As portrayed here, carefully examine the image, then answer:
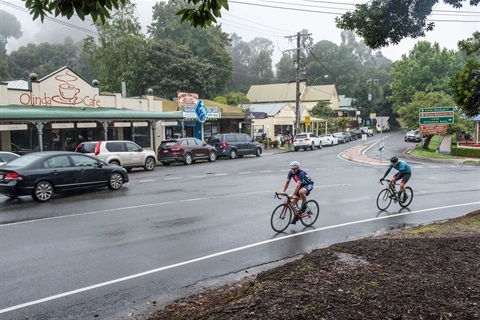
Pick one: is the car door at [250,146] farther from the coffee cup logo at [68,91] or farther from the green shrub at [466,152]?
the green shrub at [466,152]

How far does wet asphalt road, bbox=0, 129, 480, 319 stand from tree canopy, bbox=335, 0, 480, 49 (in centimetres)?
457

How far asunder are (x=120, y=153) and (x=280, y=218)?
47.5ft

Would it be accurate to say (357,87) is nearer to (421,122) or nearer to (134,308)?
(421,122)

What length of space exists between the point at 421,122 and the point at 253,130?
19.7 metres

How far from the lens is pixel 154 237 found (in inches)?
355

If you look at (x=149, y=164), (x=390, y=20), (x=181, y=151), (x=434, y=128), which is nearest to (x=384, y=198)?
(x=390, y=20)

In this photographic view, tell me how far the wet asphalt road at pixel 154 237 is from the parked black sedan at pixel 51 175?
42 centimetres

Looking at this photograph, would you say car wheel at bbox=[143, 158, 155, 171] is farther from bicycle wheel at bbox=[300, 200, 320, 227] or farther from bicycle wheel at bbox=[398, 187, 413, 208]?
bicycle wheel at bbox=[300, 200, 320, 227]

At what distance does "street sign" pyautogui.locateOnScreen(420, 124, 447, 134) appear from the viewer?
35250mm

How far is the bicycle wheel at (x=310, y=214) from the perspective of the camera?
1040cm

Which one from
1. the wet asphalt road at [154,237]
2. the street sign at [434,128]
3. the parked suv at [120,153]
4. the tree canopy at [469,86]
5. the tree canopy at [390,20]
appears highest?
the tree canopy at [390,20]

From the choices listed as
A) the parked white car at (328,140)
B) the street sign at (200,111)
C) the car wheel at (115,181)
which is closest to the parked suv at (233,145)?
the street sign at (200,111)

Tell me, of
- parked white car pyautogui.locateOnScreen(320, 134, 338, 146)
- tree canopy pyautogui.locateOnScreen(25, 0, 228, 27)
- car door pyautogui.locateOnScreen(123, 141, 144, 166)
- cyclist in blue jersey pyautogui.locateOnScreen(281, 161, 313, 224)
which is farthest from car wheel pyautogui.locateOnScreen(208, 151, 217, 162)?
tree canopy pyautogui.locateOnScreen(25, 0, 228, 27)

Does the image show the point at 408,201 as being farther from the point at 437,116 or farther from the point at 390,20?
the point at 437,116
